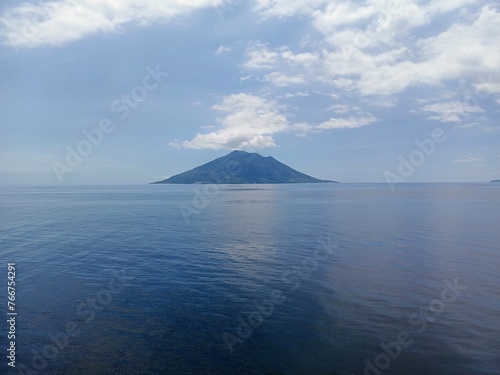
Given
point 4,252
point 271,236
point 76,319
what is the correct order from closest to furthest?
point 76,319 < point 4,252 < point 271,236

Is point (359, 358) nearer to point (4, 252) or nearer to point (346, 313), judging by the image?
point (346, 313)

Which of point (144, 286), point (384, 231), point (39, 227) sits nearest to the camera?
point (144, 286)

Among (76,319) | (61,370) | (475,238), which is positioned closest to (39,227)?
(76,319)

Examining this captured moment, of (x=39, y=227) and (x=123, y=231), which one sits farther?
(x=39, y=227)

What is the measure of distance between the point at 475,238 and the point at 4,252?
7712 centimetres

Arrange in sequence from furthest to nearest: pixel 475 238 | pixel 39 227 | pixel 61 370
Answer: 1. pixel 39 227
2. pixel 475 238
3. pixel 61 370

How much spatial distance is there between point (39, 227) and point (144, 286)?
184 ft

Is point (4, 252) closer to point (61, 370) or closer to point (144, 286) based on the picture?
point (144, 286)

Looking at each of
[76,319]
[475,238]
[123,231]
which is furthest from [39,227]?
[475,238]

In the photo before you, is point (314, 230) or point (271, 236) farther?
point (314, 230)

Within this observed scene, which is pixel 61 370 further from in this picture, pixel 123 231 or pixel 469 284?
pixel 123 231

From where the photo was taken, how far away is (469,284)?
111 ft

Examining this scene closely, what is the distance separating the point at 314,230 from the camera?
70.0 m

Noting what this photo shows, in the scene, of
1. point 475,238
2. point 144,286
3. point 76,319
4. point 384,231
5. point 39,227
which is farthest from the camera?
point 39,227
